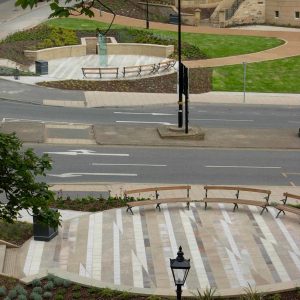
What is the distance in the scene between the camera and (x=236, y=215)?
2225cm

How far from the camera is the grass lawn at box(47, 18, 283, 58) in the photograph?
55.0 metres

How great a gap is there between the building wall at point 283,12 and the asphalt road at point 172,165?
128 ft

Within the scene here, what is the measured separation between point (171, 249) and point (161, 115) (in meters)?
19.2

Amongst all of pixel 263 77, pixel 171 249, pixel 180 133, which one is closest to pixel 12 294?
pixel 171 249

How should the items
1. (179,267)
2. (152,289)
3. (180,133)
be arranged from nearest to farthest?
(179,267) < (152,289) < (180,133)

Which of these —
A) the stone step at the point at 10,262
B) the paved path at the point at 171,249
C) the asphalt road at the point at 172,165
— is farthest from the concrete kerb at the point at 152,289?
the asphalt road at the point at 172,165

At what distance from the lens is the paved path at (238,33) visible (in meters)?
51.5

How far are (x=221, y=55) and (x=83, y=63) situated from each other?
31.9ft

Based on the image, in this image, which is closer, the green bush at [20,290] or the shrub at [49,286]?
the green bush at [20,290]

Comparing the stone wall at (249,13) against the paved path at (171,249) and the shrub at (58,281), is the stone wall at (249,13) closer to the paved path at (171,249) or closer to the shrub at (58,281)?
the paved path at (171,249)

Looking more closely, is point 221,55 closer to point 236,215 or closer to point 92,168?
point 92,168

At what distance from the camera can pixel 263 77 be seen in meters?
48.2

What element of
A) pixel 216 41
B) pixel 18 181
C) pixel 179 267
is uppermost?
Result: pixel 18 181

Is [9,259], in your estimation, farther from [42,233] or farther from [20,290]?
[20,290]
